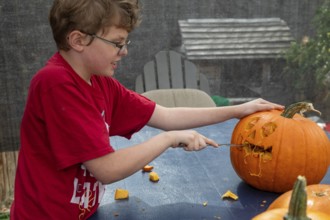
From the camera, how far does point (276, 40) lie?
2.96 meters

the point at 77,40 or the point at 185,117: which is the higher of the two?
the point at 77,40

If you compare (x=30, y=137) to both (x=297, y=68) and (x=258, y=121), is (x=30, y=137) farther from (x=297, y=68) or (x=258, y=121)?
(x=297, y=68)

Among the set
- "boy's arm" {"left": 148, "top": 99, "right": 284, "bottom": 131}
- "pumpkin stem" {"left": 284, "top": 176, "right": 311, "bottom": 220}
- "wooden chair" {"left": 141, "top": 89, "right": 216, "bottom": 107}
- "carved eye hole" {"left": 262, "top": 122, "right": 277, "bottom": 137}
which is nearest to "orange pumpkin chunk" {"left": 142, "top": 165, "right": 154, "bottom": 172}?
"boy's arm" {"left": 148, "top": 99, "right": 284, "bottom": 131}

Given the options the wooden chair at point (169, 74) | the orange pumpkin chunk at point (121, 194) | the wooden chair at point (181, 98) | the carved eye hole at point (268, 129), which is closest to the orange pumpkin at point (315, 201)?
the carved eye hole at point (268, 129)

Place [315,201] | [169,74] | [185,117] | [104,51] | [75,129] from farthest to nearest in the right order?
[169,74] < [185,117] < [104,51] < [75,129] < [315,201]

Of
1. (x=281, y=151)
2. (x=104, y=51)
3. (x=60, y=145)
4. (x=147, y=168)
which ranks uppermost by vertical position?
(x=104, y=51)

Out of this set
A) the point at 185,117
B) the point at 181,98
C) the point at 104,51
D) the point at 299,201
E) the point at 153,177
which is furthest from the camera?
the point at 181,98

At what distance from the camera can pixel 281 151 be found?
1.25 metres

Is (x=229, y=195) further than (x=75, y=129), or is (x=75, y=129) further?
(x=229, y=195)

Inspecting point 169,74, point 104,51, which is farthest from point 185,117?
point 169,74

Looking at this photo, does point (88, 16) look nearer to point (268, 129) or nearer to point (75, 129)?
point (75, 129)

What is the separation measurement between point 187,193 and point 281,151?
290mm

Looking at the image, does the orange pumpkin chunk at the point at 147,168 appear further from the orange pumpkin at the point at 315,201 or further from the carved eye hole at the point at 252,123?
the orange pumpkin at the point at 315,201

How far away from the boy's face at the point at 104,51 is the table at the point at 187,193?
0.36 metres
